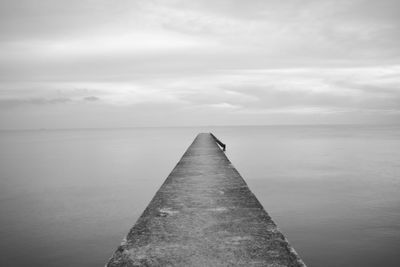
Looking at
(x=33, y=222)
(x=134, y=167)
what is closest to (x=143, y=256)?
(x=33, y=222)

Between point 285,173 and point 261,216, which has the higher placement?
point 261,216

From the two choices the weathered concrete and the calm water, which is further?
the calm water

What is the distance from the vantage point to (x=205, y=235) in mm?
3189

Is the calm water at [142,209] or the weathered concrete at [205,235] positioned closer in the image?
the weathered concrete at [205,235]

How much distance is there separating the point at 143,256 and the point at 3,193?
16.4 meters

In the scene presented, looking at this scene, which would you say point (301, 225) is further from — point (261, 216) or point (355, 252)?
point (261, 216)

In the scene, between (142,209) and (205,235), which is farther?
(142,209)

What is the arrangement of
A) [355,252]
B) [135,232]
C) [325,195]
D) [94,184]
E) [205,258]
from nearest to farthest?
[205,258], [135,232], [355,252], [325,195], [94,184]

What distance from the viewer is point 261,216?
3920 millimetres

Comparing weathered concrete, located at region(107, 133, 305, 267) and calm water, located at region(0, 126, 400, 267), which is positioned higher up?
weathered concrete, located at region(107, 133, 305, 267)

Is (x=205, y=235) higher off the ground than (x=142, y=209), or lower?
higher

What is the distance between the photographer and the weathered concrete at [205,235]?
264cm

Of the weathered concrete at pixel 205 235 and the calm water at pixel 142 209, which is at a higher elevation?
the weathered concrete at pixel 205 235

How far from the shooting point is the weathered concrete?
2.64 metres
